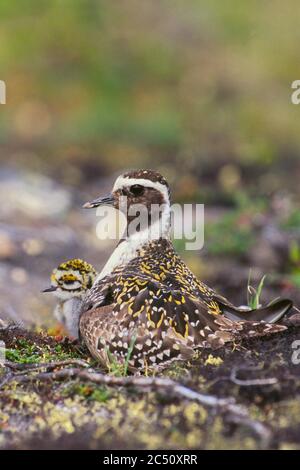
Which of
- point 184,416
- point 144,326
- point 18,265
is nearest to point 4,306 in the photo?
point 18,265

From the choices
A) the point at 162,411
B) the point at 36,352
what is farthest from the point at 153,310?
the point at 36,352

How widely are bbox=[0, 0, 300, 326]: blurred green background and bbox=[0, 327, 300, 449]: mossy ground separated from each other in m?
7.68

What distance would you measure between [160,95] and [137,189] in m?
12.4

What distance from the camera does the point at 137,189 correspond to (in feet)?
25.8

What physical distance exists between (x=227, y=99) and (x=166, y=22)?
3527mm

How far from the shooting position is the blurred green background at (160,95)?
55.0 feet

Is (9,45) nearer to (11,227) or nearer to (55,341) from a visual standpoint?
(11,227)

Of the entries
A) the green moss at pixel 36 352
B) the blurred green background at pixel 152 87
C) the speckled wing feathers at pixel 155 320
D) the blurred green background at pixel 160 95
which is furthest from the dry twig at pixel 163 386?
the blurred green background at pixel 152 87

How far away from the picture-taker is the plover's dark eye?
25.7ft

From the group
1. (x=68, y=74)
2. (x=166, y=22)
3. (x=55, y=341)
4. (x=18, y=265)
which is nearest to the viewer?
(x=55, y=341)

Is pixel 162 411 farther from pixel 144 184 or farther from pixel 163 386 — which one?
pixel 144 184

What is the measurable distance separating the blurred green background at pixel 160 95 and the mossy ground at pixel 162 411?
7.68 m

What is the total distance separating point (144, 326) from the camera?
6.79 meters

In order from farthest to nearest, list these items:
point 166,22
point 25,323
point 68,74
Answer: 1. point 166,22
2. point 68,74
3. point 25,323
